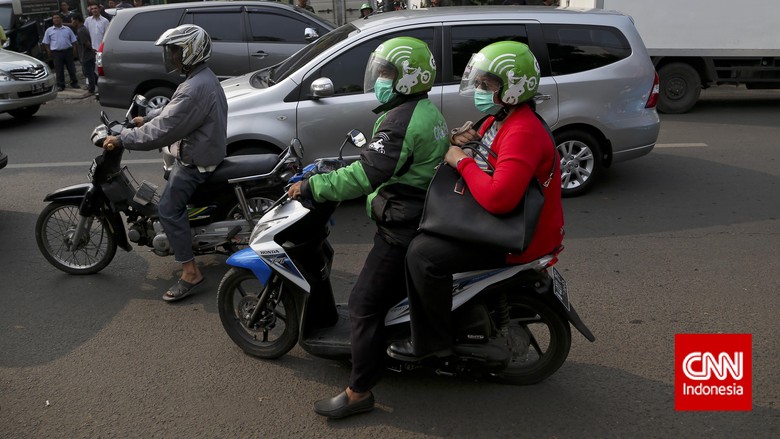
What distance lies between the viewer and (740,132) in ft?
33.2

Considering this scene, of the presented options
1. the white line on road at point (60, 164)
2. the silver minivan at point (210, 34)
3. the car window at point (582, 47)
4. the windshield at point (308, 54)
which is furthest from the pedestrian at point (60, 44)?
the car window at point (582, 47)

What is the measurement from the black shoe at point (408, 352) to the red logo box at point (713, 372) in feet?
4.04

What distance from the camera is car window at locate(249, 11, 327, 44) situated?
1119cm

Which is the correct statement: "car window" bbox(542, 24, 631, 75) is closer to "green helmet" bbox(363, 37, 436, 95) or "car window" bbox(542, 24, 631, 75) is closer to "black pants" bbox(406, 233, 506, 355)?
"green helmet" bbox(363, 37, 436, 95)

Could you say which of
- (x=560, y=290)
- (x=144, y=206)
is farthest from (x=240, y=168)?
(x=560, y=290)

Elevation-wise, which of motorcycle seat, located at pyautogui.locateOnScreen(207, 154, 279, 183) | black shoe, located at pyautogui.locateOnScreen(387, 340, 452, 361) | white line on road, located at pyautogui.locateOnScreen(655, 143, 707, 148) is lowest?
white line on road, located at pyautogui.locateOnScreen(655, 143, 707, 148)

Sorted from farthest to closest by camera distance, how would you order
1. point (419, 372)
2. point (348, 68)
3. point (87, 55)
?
point (87, 55) < point (348, 68) < point (419, 372)

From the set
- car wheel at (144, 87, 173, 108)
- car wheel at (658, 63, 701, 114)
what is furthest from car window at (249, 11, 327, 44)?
car wheel at (658, 63, 701, 114)

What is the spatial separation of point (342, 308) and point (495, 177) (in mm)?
1504

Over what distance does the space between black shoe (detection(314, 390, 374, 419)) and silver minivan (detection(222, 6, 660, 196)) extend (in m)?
3.57

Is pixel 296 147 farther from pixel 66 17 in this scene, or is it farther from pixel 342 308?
pixel 66 17

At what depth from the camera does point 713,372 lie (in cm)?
412

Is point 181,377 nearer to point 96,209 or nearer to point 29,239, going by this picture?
point 96,209

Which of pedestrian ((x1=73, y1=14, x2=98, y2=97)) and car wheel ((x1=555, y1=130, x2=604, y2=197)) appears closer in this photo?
car wheel ((x1=555, y1=130, x2=604, y2=197))
